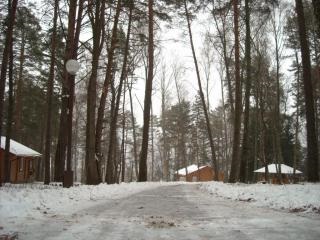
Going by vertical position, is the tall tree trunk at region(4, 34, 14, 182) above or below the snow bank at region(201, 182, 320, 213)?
above

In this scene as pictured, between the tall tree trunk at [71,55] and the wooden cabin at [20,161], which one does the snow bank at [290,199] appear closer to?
the tall tree trunk at [71,55]

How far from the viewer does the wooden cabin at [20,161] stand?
108 feet

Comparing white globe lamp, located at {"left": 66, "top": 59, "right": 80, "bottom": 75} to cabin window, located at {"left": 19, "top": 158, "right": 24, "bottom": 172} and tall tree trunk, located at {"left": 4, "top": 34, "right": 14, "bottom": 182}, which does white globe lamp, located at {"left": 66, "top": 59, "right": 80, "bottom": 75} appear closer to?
tall tree trunk, located at {"left": 4, "top": 34, "right": 14, "bottom": 182}

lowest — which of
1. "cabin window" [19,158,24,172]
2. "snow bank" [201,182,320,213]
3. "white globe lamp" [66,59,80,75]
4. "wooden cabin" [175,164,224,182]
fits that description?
"snow bank" [201,182,320,213]

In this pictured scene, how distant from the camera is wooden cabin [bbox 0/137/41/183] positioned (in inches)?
1293

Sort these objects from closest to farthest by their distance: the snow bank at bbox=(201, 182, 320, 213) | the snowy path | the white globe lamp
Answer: the snowy path → the snow bank at bbox=(201, 182, 320, 213) → the white globe lamp

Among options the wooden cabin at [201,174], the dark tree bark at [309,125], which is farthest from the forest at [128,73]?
the wooden cabin at [201,174]

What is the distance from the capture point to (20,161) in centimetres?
3653

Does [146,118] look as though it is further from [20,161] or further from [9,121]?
[20,161]

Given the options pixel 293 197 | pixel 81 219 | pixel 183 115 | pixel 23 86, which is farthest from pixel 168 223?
pixel 183 115

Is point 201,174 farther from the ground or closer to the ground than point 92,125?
closer to the ground

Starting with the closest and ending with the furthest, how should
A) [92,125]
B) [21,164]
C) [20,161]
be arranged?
1. [92,125]
2. [20,161]
3. [21,164]

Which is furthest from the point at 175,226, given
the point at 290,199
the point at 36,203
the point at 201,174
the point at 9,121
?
the point at 201,174

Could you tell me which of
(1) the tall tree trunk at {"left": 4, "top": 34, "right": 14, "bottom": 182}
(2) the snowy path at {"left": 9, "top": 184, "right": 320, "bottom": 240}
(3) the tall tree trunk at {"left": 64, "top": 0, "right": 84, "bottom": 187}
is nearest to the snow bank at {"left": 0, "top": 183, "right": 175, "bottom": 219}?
(2) the snowy path at {"left": 9, "top": 184, "right": 320, "bottom": 240}
